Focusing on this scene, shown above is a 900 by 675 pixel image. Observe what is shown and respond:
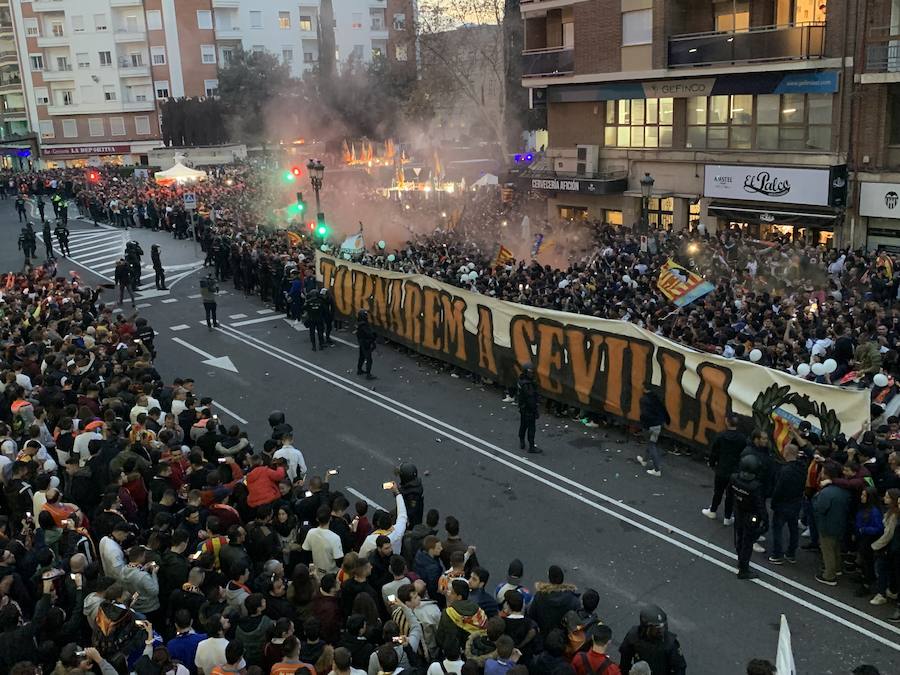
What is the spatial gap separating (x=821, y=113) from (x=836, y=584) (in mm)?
20457

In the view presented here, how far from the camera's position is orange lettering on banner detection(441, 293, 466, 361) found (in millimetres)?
17359

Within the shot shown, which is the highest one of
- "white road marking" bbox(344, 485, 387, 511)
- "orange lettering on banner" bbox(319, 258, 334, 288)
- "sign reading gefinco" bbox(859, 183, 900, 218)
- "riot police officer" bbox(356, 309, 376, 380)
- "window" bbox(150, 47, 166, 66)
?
"window" bbox(150, 47, 166, 66)

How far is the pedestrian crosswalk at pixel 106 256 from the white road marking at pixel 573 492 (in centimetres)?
1053

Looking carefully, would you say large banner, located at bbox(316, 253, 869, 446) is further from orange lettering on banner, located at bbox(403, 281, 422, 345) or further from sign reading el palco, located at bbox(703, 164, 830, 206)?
sign reading el palco, located at bbox(703, 164, 830, 206)

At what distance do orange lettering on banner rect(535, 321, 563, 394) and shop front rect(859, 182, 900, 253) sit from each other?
44.9 ft

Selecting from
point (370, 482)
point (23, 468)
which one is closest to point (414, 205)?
point (370, 482)

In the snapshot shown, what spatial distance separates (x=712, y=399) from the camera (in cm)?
1234

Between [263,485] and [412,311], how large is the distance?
32.8 ft

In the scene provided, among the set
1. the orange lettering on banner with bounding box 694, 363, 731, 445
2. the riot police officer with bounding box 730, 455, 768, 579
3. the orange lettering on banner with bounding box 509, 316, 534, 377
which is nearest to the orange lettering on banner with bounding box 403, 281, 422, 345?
the orange lettering on banner with bounding box 509, 316, 534, 377

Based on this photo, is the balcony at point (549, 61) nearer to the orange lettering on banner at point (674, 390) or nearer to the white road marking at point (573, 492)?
the white road marking at point (573, 492)

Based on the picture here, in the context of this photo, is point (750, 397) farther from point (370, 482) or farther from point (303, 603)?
point (303, 603)

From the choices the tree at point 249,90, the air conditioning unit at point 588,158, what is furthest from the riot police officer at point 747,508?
the tree at point 249,90

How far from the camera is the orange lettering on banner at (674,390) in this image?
12852 millimetres

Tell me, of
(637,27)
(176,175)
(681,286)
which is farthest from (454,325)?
(176,175)
